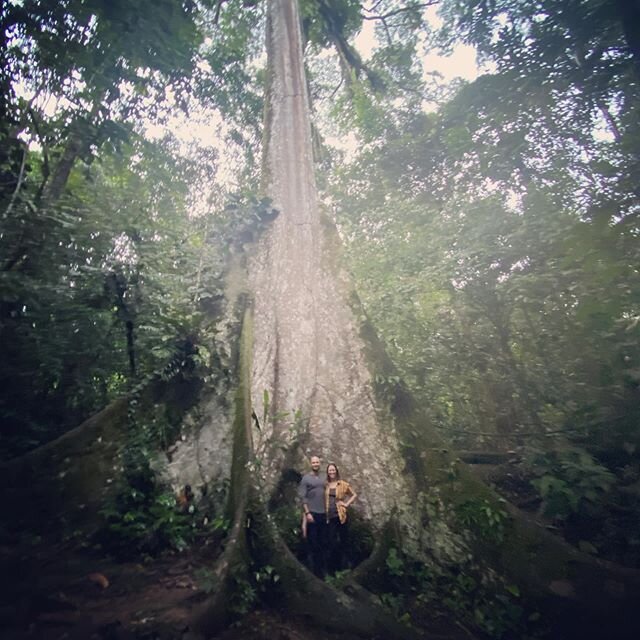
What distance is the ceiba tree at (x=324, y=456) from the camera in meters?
3.24

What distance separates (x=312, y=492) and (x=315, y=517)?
0.22 metres

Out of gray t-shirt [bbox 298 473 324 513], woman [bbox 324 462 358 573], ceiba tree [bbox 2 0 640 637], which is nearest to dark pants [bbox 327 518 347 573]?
woman [bbox 324 462 358 573]

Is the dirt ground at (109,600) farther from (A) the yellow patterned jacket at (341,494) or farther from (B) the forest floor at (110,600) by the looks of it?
(A) the yellow patterned jacket at (341,494)

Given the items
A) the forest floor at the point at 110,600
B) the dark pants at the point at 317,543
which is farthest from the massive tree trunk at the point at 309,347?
the forest floor at the point at 110,600

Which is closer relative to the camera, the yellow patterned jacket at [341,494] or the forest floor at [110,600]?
the forest floor at [110,600]

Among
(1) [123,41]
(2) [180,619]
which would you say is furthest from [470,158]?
(2) [180,619]

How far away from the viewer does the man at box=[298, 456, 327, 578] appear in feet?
12.1

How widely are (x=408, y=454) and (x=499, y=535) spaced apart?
1027 millimetres

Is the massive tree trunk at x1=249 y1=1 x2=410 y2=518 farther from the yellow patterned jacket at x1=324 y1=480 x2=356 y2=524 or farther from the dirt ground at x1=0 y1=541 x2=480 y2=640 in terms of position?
the dirt ground at x1=0 y1=541 x2=480 y2=640

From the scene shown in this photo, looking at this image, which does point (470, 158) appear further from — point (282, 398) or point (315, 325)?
point (282, 398)

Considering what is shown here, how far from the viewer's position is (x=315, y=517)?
3750 mm

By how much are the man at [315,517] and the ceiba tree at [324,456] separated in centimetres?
31

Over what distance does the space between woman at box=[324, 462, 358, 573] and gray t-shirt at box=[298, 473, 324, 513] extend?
0.05 m

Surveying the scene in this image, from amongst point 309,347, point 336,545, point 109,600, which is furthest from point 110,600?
point 309,347
